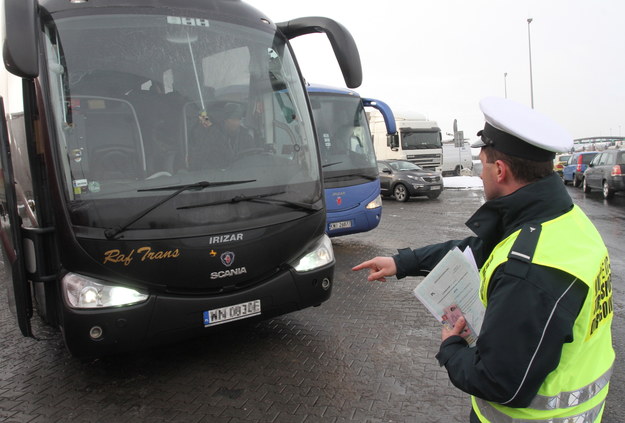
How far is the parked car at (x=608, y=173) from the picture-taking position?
16.9 meters

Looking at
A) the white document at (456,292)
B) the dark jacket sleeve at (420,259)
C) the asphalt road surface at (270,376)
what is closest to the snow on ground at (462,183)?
Result: the asphalt road surface at (270,376)

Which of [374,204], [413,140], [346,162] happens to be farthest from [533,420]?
[413,140]

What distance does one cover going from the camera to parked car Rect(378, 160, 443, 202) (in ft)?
59.9

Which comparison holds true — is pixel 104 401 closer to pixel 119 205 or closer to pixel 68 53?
pixel 119 205

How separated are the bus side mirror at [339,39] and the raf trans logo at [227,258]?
2143 millimetres

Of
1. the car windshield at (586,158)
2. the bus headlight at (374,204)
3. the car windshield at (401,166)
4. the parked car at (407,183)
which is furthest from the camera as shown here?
the car windshield at (586,158)

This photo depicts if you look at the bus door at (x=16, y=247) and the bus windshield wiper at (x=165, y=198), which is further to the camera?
the bus door at (x=16, y=247)

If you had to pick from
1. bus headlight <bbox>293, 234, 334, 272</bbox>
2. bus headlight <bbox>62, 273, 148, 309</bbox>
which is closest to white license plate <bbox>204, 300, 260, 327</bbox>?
bus headlight <bbox>293, 234, 334, 272</bbox>

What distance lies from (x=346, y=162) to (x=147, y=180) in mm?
5720

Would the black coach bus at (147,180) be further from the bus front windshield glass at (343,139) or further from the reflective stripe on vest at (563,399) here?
the bus front windshield glass at (343,139)

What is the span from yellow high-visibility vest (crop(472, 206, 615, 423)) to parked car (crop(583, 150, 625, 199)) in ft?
58.2

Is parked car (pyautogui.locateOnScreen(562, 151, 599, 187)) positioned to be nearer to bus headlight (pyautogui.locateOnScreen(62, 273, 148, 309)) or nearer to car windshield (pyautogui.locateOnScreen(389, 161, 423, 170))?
car windshield (pyautogui.locateOnScreen(389, 161, 423, 170))

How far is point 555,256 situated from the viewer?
1.46 m

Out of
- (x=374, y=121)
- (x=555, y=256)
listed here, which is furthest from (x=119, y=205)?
(x=374, y=121)
